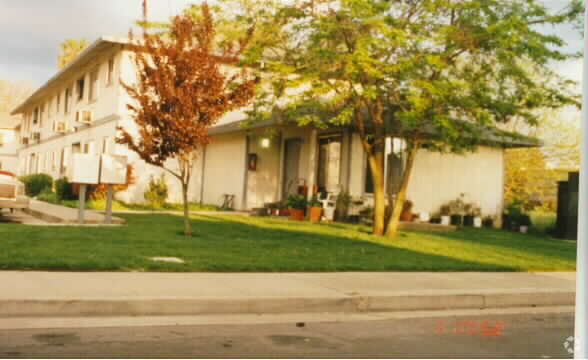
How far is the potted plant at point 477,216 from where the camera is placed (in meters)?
22.7

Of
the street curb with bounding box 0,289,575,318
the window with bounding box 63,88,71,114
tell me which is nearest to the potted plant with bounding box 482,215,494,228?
the street curb with bounding box 0,289,575,318

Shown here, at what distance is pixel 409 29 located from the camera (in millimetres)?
14203

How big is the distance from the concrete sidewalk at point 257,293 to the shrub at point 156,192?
13.8 m

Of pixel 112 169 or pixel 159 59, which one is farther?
pixel 112 169

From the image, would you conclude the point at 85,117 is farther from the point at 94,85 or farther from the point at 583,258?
the point at 583,258

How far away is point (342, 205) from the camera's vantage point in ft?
65.0

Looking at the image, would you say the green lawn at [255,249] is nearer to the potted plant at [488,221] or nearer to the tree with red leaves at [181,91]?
the tree with red leaves at [181,91]

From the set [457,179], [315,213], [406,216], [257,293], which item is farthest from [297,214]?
[257,293]

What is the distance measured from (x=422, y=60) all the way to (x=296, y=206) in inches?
305

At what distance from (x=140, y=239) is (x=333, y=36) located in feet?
20.5

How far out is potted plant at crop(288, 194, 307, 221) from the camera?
19984 millimetres

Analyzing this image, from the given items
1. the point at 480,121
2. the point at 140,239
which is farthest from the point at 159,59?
the point at 480,121

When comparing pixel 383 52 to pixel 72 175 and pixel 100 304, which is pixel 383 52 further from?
pixel 100 304

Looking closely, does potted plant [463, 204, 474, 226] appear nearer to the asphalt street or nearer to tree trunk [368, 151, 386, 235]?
tree trunk [368, 151, 386, 235]
